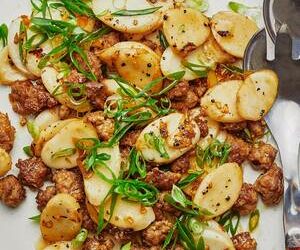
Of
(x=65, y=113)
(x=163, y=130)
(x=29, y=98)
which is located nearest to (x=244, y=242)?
(x=163, y=130)

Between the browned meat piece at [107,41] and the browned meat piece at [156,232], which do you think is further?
the browned meat piece at [107,41]

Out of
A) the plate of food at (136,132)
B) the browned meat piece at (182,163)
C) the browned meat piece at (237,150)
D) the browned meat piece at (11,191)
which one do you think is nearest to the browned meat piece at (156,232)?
the plate of food at (136,132)

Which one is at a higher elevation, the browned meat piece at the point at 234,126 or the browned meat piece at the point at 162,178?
the browned meat piece at the point at 234,126

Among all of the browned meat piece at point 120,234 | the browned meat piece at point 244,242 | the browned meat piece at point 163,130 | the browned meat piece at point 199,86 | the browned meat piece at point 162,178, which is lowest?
the browned meat piece at point 244,242

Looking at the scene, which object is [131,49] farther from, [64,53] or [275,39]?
[275,39]

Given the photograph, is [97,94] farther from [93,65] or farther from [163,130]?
[163,130]

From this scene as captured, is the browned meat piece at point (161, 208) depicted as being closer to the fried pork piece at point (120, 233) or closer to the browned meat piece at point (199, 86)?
the fried pork piece at point (120, 233)
